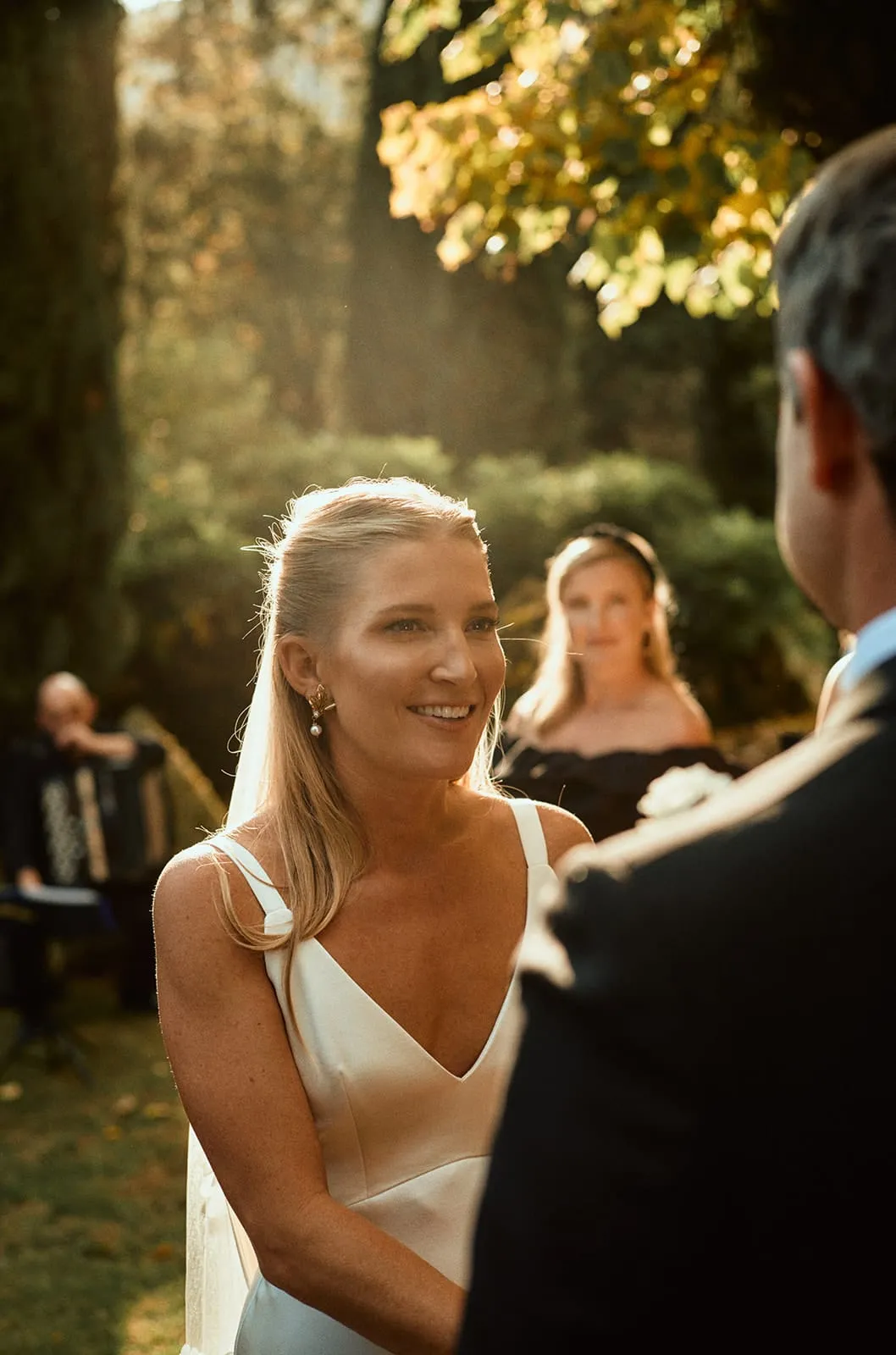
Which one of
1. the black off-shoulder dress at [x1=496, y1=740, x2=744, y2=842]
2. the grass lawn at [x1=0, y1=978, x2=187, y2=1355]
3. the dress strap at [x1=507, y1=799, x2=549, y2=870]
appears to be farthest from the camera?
the black off-shoulder dress at [x1=496, y1=740, x2=744, y2=842]

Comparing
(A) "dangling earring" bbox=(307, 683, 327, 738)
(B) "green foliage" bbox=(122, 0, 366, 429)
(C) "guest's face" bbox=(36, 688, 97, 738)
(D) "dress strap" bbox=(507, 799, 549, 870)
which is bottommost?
(C) "guest's face" bbox=(36, 688, 97, 738)

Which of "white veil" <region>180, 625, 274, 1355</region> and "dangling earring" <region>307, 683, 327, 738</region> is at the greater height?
"dangling earring" <region>307, 683, 327, 738</region>

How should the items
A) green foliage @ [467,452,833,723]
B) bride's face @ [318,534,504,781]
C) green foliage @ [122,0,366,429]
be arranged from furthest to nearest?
green foliage @ [122,0,366,429] → green foliage @ [467,452,833,723] → bride's face @ [318,534,504,781]

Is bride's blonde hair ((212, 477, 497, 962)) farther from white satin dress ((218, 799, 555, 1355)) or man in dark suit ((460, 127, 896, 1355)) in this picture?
man in dark suit ((460, 127, 896, 1355))

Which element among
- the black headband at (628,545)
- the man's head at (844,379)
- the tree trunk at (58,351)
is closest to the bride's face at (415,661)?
the man's head at (844,379)

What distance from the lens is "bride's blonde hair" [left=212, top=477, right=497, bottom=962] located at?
219 centimetres

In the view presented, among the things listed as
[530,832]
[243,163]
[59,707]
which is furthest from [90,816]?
[243,163]


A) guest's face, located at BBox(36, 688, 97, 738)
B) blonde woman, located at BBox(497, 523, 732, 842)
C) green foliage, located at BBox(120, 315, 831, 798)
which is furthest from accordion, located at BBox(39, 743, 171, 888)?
blonde woman, located at BBox(497, 523, 732, 842)

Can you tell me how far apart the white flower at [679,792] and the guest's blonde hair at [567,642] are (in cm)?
138

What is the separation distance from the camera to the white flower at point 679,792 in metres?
3.94

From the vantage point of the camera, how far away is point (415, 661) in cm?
219

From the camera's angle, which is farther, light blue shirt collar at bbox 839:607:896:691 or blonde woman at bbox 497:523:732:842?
blonde woman at bbox 497:523:732:842

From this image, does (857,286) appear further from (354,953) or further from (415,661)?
(354,953)

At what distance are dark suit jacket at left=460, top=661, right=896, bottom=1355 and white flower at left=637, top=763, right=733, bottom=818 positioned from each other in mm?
2983
